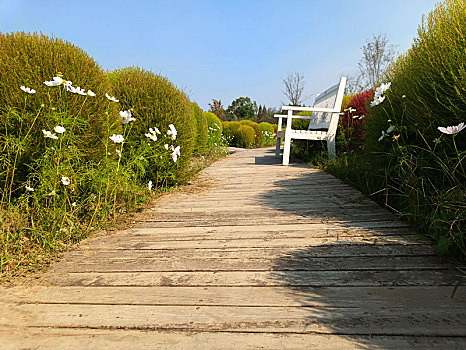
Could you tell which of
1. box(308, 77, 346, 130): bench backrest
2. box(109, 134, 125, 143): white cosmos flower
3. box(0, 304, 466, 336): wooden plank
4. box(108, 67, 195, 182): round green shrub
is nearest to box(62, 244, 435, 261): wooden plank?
box(0, 304, 466, 336): wooden plank

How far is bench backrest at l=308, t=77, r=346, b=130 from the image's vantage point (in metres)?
5.52

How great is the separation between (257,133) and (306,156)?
31.1ft

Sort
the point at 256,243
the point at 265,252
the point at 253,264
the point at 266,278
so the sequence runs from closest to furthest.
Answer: the point at 266,278 → the point at 253,264 → the point at 265,252 → the point at 256,243

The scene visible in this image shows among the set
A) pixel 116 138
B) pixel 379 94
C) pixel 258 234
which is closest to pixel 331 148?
pixel 379 94

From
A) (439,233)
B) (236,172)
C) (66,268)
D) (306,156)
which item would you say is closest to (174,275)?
(66,268)

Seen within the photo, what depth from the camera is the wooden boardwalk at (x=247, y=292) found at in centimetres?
113

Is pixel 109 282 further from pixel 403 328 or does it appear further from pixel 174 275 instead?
pixel 403 328

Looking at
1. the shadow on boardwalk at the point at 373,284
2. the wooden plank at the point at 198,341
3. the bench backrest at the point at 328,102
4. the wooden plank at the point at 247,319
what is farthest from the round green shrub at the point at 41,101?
the bench backrest at the point at 328,102

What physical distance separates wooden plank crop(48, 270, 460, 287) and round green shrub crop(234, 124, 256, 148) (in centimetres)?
1335

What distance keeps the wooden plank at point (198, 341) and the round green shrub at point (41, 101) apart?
1461 mm

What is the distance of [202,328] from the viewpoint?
3.88ft

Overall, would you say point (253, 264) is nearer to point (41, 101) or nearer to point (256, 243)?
point (256, 243)

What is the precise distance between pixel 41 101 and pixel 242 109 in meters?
37.7

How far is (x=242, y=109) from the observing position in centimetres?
3919
